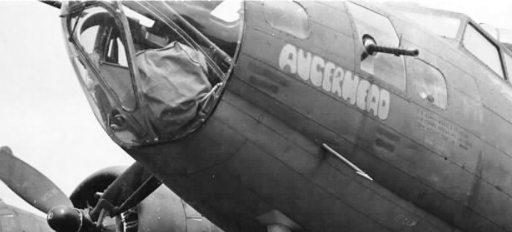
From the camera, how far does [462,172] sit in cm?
869

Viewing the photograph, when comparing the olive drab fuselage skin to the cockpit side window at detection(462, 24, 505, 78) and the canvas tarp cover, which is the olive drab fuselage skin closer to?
the canvas tarp cover

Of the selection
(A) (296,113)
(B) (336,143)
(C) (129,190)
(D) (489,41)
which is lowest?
(C) (129,190)

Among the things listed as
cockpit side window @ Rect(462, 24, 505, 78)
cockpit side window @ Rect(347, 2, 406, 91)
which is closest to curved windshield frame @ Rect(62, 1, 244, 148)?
cockpit side window @ Rect(347, 2, 406, 91)

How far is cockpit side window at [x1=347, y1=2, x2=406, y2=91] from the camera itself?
8.23 metres

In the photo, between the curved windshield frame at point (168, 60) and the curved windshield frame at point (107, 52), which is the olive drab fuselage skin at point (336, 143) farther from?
the curved windshield frame at point (107, 52)

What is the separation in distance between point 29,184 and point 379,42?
16.5 feet

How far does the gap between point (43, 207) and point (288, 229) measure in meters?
4.16

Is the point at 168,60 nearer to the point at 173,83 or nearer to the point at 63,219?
the point at 173,83

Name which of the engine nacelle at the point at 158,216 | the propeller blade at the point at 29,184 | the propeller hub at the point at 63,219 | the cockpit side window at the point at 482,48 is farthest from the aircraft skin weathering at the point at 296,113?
the propeller blade at the point at 29,184

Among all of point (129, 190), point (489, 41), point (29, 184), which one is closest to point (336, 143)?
point (489, 41)

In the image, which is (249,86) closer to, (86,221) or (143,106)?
(143,106)

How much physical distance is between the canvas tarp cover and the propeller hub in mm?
3692

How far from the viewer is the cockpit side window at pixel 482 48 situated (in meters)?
9.77

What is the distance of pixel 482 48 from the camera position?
32.6 feet
